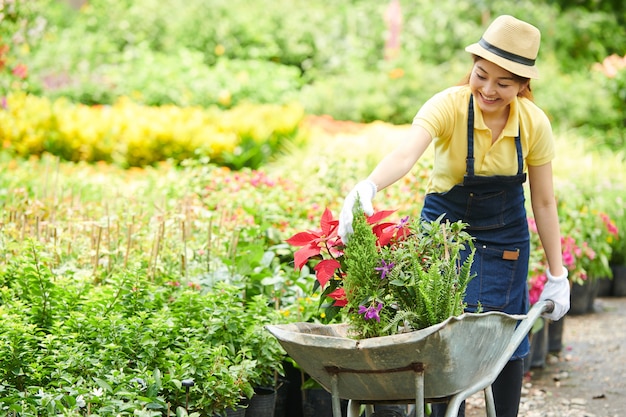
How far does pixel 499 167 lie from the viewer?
9.60ft

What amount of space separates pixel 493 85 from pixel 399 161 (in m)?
0.43

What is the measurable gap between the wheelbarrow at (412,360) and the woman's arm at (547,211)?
0.67m

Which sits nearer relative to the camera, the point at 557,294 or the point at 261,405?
the point at 557,294

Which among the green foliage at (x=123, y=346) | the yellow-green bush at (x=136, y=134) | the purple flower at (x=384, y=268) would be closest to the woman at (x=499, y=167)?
the purple flower at (x=384, y=268)

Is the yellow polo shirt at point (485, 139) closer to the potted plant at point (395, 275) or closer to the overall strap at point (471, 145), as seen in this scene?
the overall strap at point (471, 145)

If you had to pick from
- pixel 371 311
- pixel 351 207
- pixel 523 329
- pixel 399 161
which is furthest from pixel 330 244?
pixel 523 329

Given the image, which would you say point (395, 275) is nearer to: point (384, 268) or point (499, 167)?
point (384, 268)

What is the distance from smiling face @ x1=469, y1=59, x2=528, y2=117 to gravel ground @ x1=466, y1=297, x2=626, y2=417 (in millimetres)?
2047

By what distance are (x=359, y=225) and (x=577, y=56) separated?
41.4ft

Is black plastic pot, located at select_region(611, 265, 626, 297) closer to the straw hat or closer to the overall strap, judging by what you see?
the overall strap

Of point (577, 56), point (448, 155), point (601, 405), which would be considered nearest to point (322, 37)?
point (577, 56)

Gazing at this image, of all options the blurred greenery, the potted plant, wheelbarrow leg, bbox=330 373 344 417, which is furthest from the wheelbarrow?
the blurred greenery

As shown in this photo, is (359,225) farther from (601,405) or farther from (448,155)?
(601,405)

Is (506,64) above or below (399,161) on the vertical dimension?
above
